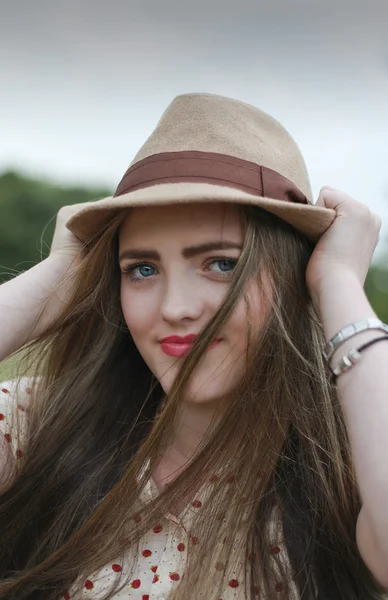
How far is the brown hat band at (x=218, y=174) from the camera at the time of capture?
206cm

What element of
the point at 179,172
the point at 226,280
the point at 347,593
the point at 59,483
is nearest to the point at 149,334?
the point at 226,280

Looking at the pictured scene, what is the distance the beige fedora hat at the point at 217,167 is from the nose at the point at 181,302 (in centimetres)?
23

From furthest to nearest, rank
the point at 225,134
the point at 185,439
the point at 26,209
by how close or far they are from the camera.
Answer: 1. the point at 26,209
2. the point at 185,439
3. the point at 225,134

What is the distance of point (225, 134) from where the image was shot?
216cm

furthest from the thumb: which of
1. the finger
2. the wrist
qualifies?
the wrist

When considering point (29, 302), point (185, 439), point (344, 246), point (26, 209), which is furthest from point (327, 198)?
point (26, 209)

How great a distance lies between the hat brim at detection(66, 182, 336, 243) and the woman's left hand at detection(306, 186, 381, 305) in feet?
0.12

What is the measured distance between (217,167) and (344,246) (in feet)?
1.35

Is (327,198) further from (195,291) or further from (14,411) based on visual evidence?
(14,411)

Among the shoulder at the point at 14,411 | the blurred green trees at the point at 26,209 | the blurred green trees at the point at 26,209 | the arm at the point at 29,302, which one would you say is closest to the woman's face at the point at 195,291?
the arm at the point at 29,302

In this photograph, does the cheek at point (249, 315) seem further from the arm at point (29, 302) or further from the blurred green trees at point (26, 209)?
the blurred green trees at point (26, 209)

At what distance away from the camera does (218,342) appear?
2055 millimetres

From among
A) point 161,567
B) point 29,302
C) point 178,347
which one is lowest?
point 161,567

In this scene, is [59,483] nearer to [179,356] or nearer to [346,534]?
[179,356]
